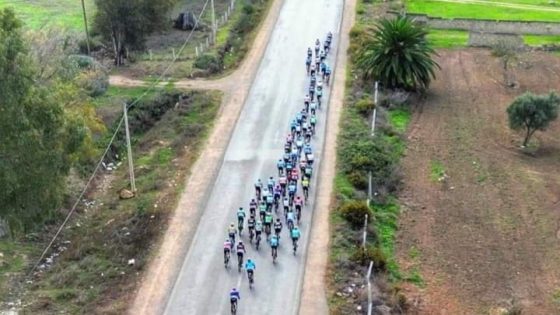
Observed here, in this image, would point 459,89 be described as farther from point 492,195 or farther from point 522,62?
point 492,195

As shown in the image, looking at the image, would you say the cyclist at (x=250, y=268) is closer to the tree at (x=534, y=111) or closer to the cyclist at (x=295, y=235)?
the cyclist at (x=295, y=235)

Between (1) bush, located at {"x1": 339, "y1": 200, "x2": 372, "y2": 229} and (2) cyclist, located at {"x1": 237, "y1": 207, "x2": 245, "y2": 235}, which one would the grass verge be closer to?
(2) cyclist, located at {"x1": 237, "y1": 207, "x2": 245, "y2": 235}

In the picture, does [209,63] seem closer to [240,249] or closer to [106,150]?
[106,150]

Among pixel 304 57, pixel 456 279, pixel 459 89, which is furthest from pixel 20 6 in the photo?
pixel 456 279

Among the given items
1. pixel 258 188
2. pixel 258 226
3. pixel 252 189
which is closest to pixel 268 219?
pixel 258 226

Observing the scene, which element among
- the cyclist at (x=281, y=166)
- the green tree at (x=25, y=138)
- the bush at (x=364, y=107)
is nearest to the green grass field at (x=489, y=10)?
the bush at (x=364, y=107)
